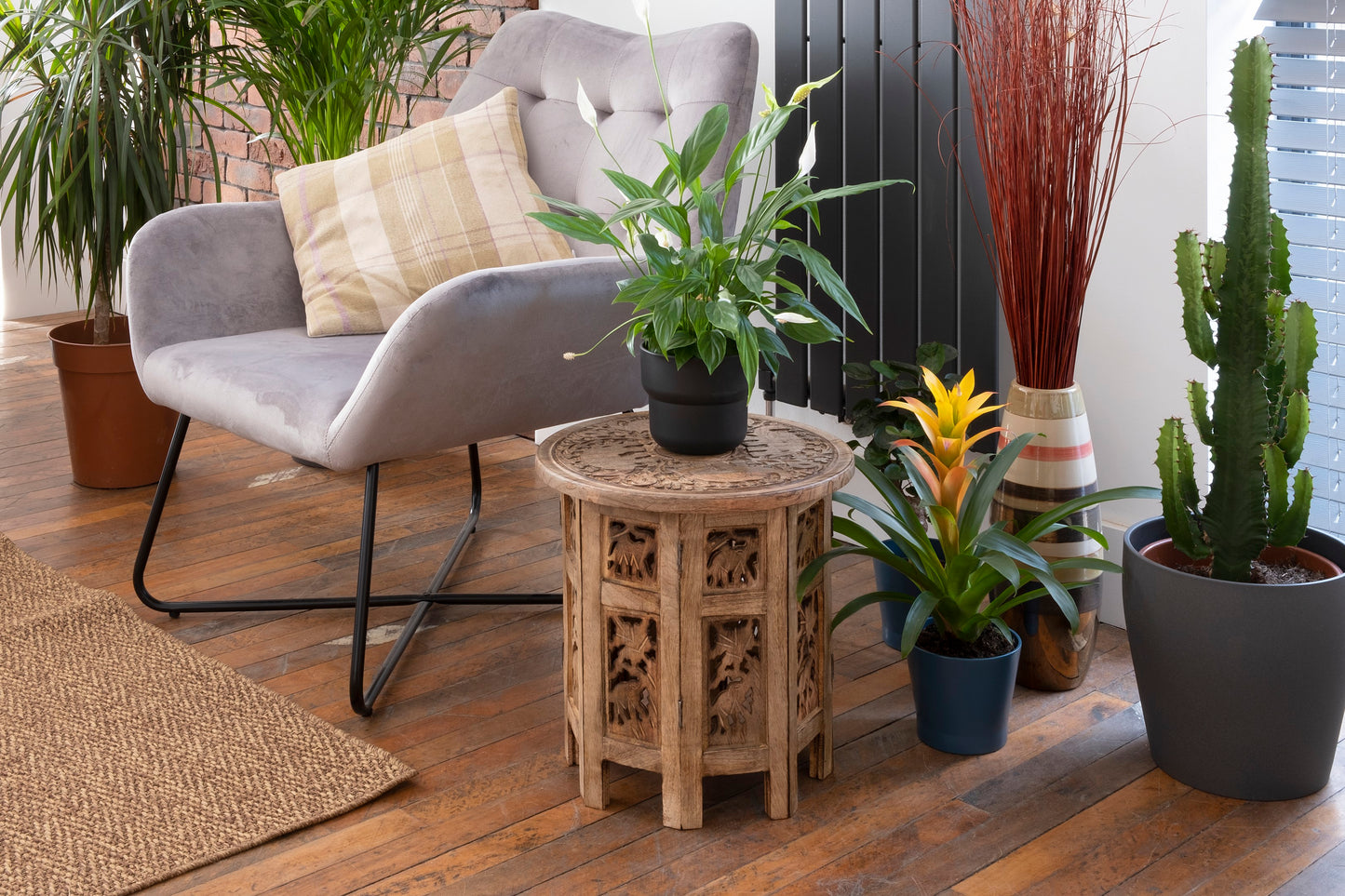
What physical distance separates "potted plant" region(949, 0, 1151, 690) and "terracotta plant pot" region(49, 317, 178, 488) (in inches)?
74.1

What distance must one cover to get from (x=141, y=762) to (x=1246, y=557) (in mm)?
1375

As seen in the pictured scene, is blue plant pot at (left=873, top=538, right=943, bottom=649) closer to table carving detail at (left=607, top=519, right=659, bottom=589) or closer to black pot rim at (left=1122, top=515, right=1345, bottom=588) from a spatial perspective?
black pot rim at (left=1122, top=515, right=1345, bottom=588)

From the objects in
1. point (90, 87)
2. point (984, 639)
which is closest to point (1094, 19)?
point (984, 639)

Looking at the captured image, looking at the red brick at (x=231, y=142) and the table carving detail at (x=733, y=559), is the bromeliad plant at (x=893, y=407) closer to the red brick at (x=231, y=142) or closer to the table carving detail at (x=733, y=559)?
the table carving detail at (x=733, y=559)

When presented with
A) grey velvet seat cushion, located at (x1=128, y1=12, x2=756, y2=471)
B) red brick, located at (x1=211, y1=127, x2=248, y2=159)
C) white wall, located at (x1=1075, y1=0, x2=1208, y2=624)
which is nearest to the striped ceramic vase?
white wall, located at (x1=1075, y1=0, x2=1208, y2=624)

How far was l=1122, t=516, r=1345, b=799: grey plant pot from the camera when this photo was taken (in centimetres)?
143

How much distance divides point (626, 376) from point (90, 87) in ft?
4.42

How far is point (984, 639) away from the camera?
167 cm

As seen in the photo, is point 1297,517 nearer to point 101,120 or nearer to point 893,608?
point 893,608

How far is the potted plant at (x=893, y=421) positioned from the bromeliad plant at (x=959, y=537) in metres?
0.17

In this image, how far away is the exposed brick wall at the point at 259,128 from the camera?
2.96 metres

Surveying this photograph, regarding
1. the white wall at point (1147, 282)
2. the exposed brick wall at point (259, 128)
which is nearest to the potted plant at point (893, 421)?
the white wall at point (1147, 282)

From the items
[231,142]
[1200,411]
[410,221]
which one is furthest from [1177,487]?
[231,142]

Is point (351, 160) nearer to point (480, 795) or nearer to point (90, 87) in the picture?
point (90, 87)
